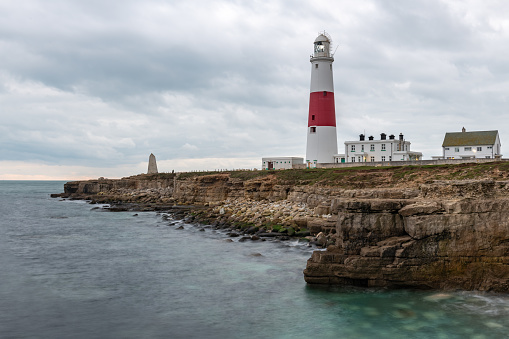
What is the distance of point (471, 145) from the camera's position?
148 ft

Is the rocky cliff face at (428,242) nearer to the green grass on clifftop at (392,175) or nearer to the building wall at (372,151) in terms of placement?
the green grass on clifftop at (392,175)

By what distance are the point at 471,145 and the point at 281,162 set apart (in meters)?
21.4

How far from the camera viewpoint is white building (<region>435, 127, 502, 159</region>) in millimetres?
44188

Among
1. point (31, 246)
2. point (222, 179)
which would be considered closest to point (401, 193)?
point (31, 246)

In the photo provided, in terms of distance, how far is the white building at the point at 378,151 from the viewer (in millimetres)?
47091

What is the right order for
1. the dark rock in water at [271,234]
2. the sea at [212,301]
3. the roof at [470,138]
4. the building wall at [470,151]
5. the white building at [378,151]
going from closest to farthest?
the sea at [212,301], the dark rock in water at [271,234], the building wall at [470,151], the roof at [470,138], the white building at [378,151]

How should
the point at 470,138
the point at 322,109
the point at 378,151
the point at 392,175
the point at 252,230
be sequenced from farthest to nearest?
the point at 378,151
the point at 470,138
the point at 322,109
the point at 392,175
the point at 252,230

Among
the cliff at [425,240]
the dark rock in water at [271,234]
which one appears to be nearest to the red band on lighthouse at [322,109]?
the dark rock in water at [271,234]

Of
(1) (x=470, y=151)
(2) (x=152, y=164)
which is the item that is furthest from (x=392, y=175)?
(2) (x=152, y=164)

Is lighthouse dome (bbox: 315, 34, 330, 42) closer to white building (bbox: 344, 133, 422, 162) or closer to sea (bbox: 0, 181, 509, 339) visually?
white building (bbox: 344, 133, 422, 162)

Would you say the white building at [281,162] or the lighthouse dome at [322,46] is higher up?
the lighthouse dome at [322,46]

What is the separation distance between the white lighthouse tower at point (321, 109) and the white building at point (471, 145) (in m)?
13.3

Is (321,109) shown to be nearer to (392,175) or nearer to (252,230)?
(392,175)

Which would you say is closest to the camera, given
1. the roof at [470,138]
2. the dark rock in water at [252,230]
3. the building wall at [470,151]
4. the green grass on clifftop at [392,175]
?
the dark rock in water at [252,230]
